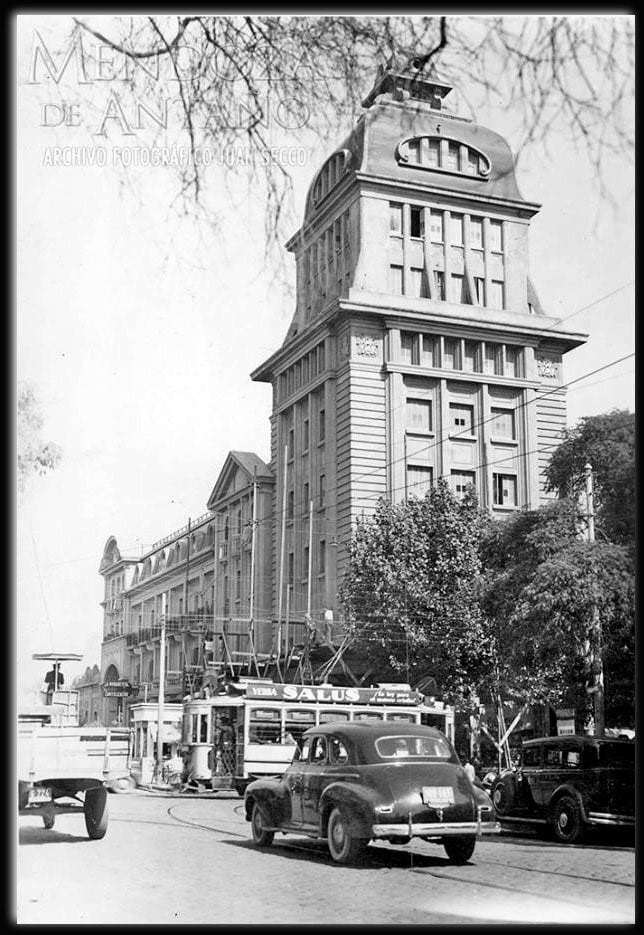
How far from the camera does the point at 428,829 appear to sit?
25.5ft

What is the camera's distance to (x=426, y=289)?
25.8 ft

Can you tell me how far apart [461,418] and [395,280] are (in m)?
1.01

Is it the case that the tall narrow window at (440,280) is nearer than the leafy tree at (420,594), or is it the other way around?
the leafy tree at (420,594)

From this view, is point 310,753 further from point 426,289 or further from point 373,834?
point 426,289

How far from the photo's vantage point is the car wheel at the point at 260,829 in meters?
9.04

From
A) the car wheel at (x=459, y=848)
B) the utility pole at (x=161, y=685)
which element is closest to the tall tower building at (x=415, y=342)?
the utility pole at (x=161, y=685)

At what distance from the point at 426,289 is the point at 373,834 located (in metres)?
3.64

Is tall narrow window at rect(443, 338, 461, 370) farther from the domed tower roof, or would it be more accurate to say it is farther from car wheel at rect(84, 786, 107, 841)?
car wheel at rect(84, 786, 107, 841)

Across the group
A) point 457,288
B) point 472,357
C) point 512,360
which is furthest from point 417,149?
point 512,360

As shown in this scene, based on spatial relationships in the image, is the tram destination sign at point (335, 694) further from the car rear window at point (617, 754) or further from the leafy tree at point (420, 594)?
the car rear window at point (617, 754)

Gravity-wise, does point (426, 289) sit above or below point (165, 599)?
above

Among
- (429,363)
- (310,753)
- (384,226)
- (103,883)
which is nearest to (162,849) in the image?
(103,883)

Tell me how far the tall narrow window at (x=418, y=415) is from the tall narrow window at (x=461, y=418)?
158 millimetres

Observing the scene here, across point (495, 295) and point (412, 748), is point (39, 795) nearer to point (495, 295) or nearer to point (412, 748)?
point (412, 748)
